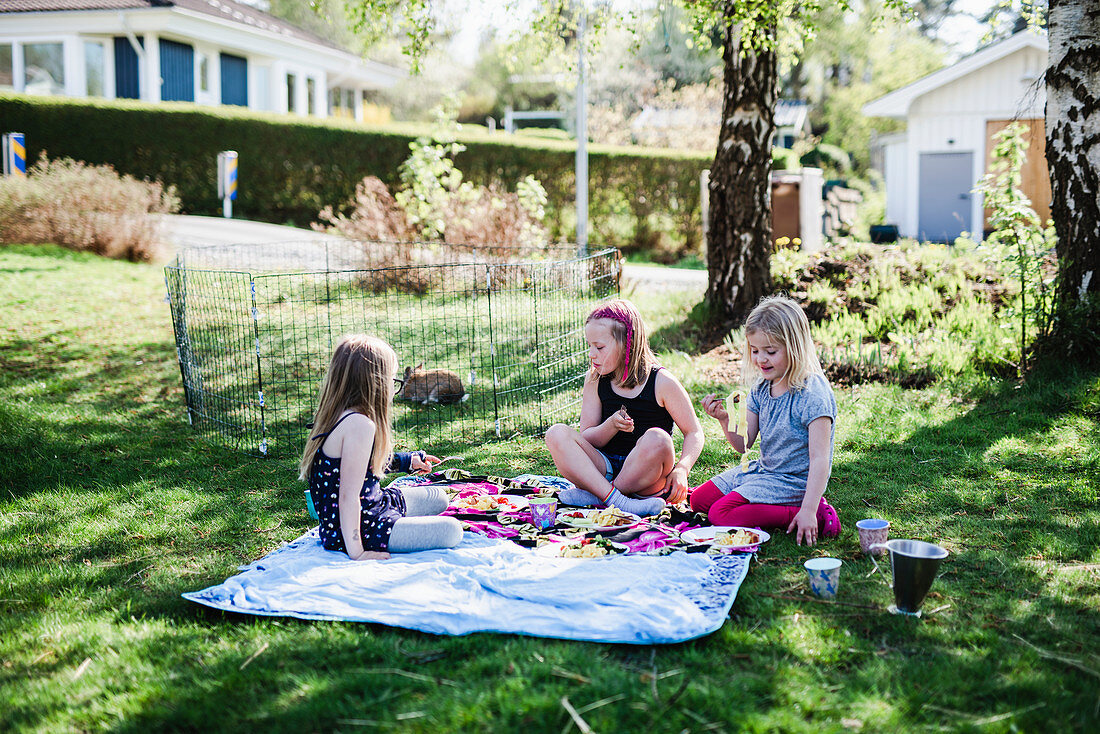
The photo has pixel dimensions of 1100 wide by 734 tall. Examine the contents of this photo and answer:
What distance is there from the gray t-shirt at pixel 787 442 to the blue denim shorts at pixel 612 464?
0.66m

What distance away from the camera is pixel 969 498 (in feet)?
15.0

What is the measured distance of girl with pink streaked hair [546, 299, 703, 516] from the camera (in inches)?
171

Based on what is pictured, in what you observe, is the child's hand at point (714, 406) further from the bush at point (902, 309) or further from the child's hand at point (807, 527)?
the bush at point (902, 309)

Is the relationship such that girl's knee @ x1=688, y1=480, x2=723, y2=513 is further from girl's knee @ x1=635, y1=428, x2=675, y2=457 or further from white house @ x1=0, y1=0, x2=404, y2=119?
white house @ x1=0, y1=0, x2=404, y2=119

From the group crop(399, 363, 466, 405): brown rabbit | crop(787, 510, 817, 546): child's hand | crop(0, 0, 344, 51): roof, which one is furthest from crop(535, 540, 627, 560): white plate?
crop(0, 0, 344, 51): roof

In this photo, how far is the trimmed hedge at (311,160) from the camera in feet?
56.2

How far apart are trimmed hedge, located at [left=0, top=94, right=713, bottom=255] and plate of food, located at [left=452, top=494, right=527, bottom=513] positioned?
1301 cm

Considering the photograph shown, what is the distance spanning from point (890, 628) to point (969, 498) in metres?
1.81

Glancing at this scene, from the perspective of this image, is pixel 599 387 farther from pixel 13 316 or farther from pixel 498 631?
pixel 13 316

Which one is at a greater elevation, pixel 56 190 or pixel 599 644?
pixel 56 190

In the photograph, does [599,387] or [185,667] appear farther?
[599,387]

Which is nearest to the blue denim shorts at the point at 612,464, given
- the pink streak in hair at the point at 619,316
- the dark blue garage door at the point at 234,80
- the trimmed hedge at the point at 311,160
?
the pink streak in hair at the point at 619,316

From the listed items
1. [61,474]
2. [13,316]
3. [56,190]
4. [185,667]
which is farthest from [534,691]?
[56,190]

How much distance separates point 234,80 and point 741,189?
1899cm
